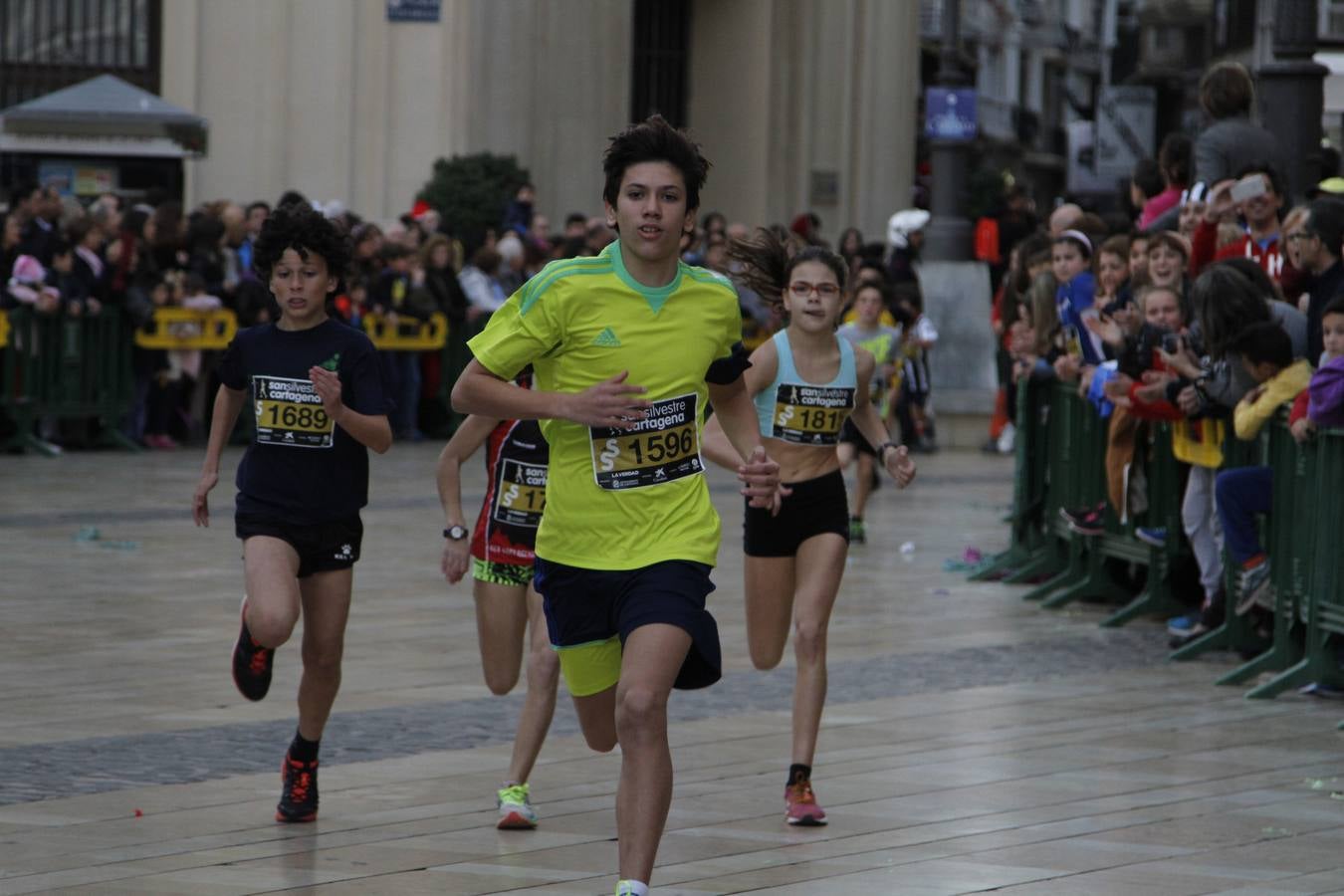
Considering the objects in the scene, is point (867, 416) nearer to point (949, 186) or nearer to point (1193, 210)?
point (1193, 210)

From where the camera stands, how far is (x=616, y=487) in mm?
6109

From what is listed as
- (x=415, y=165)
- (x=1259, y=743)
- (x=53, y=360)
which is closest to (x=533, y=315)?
(x=1259, y=743)

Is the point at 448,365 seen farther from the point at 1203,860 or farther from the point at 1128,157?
the point at 1203,860

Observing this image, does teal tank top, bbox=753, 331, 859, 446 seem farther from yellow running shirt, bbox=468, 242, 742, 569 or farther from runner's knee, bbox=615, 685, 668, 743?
runner's knee, bbox=615, 685, 668, 743

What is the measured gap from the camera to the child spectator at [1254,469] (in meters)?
10.6

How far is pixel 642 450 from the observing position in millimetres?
6098

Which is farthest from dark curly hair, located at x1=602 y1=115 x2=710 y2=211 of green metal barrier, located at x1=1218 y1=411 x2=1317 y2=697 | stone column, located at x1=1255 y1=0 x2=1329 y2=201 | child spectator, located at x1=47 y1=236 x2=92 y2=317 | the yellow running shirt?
child spectator, located at x1=47 y1=236 x2=92 y2=317

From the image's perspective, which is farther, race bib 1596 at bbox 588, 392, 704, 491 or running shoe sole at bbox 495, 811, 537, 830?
running shoe sole at bbox 495, 811, 537, 830

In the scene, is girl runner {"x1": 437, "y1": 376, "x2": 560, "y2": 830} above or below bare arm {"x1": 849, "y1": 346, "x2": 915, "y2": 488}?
below

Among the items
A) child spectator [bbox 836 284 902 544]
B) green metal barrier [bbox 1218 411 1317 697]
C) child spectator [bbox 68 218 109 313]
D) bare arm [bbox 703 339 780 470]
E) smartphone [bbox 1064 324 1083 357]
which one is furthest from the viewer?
child spectator [bbox 68 218 109 313]

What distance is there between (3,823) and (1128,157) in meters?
23.2

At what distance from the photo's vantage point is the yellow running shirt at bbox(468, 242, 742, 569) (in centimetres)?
610

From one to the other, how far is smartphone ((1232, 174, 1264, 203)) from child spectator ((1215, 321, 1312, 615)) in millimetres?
1073

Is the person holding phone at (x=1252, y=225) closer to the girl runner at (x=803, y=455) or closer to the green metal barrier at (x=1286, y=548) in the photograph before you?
the green metal barrier at (x=1286, y=548)
